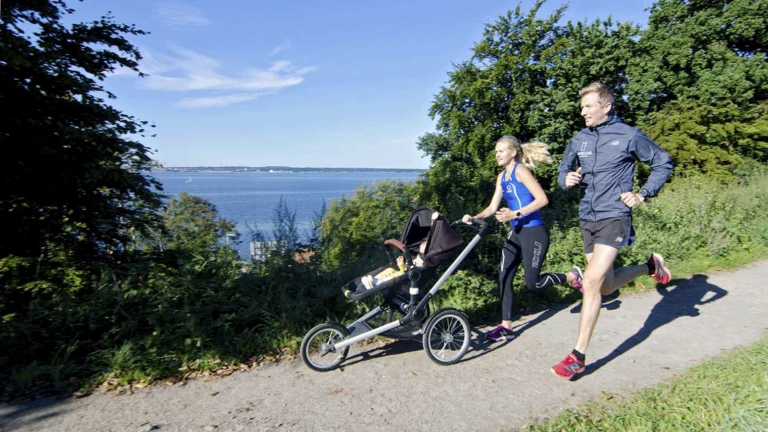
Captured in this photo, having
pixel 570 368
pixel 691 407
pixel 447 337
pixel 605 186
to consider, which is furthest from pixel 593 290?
pixel 447 337

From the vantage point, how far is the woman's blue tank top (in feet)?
14.9

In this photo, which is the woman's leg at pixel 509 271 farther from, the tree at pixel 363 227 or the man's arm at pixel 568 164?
the tree at pixel 363 227

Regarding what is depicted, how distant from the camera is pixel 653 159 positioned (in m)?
3.85

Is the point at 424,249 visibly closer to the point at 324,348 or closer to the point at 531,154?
the point at 324,348

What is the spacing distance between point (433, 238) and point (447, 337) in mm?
948

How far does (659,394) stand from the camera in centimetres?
346

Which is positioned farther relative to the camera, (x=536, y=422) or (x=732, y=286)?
(x=732, y=286)

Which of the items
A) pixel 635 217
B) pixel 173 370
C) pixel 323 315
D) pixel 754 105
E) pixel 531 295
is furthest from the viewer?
pixel 754 105

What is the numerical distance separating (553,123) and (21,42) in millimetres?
25774

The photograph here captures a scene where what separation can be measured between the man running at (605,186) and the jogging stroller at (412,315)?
969 millimetres

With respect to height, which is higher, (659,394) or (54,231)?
(54,231)

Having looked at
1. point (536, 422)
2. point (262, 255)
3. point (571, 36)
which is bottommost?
point (536, 422)

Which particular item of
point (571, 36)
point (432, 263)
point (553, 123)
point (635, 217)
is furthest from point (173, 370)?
point (571, 36)

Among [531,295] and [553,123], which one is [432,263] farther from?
[553,123]
